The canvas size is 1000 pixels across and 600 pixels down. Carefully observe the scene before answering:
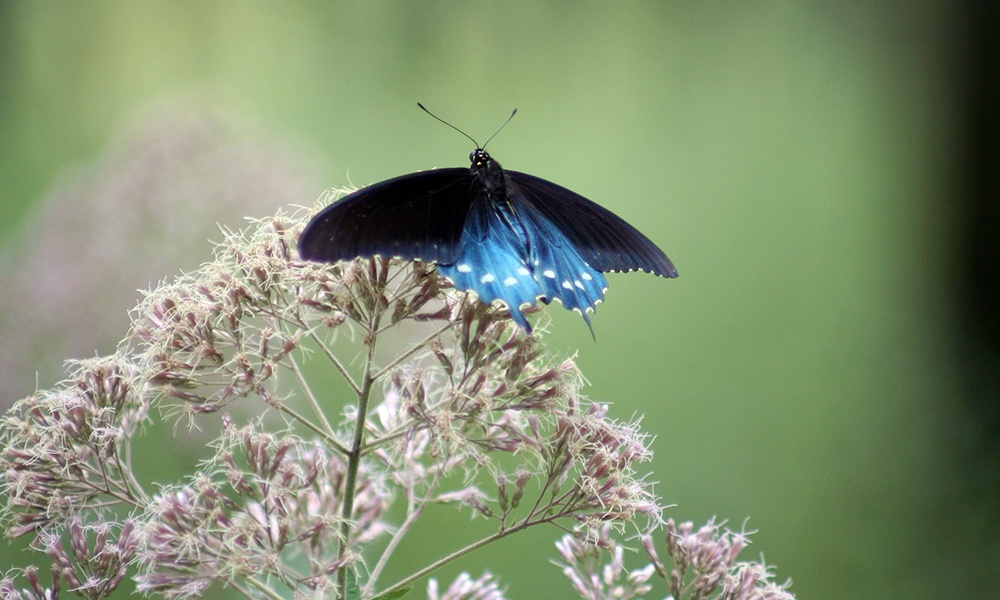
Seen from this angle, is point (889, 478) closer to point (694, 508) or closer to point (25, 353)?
point (694, 508)

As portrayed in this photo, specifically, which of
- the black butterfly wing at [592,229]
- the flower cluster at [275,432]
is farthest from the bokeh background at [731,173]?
the flower cluster at [275,432]

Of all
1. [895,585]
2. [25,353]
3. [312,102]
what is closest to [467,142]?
[312,102]

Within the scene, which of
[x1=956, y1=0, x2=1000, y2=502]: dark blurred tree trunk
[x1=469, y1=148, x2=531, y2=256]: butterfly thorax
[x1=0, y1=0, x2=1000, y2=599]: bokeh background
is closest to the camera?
[x1=469, y1=148, x2=531, y2=256]: butterfly thorax

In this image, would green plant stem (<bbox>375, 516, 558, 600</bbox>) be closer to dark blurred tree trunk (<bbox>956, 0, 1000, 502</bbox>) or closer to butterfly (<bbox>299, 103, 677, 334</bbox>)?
butterfly (<bbox>299, 103, 677, 334</bbox>)

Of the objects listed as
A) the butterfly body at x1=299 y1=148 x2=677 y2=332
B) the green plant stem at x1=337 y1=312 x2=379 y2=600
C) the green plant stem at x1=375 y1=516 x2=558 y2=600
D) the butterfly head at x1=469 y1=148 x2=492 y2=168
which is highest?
the butterfly head at x1=469 y1=148 x2=492 y2=168

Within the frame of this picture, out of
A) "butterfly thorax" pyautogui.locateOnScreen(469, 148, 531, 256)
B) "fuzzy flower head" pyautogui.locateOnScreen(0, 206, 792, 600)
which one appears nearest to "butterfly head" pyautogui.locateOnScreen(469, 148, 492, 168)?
"butterfly thorax" pyautogui.locateOnScreen(469, 148, 531, 256)

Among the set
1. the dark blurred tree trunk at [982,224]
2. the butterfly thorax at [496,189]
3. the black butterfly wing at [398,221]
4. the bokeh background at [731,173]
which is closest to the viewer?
the black butterfly wing at [398,221]

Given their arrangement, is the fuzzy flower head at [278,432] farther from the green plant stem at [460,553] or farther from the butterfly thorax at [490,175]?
the butterfly thorax at [490,175]

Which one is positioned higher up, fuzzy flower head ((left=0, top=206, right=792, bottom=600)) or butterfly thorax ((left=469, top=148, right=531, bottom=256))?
butterfly thorax ((left=469, top=148, right=531, bottom=256))
